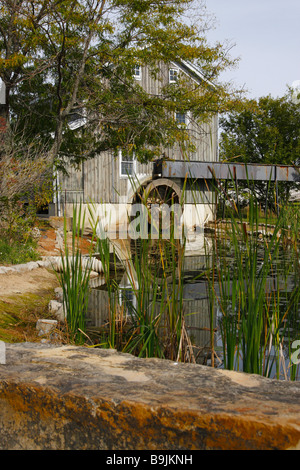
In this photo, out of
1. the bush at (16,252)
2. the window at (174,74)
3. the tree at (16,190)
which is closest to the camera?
the bush at (16,252)

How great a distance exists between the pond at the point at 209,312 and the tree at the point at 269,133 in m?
15.6

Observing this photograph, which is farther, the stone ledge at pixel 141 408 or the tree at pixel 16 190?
the tree at pixel 16 190

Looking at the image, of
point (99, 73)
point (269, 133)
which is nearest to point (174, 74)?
point (99, 73)

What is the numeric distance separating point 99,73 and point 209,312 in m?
9.75

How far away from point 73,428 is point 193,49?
39.4ft

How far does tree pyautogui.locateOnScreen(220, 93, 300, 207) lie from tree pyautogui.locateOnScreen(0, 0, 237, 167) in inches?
421

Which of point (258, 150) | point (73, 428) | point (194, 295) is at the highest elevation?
point (258, 150)

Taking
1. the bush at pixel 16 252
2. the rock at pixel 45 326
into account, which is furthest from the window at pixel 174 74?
the rock at pixel 45 326

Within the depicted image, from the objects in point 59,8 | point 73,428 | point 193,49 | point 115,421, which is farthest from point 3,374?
point 193,49

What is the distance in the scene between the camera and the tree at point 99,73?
1105cm

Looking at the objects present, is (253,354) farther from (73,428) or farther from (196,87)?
(196,87)

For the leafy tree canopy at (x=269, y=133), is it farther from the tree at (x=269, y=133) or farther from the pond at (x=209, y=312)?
the pond at (x=209, y=312)

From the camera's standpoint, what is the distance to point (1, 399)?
163cm
